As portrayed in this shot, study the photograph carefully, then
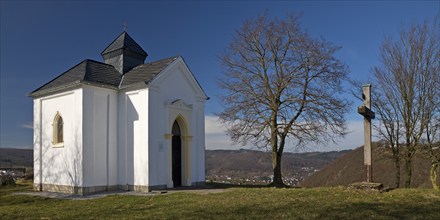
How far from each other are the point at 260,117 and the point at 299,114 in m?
2.09

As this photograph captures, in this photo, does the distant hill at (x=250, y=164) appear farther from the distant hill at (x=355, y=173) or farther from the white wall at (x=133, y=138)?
the white wall at (x=133, y=138)

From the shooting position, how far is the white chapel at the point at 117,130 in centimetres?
1673

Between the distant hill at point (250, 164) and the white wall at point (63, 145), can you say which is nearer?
the white wall at point (63, 145)

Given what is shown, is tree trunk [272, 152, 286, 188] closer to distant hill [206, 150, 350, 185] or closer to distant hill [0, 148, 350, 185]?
distant hill [0, 148, 350, 185]

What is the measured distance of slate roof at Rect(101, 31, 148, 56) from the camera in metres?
20.8

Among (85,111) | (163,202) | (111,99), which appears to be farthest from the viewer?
(111,99)

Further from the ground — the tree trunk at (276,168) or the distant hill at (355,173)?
the tree trunk at (276,168)

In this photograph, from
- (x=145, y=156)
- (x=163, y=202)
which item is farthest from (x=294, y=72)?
(x=163, y=202)

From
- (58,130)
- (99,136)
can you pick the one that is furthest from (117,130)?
(58,130)

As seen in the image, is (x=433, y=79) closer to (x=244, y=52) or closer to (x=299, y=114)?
(x=299, y=114)

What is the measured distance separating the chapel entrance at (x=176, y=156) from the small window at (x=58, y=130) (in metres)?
5.46

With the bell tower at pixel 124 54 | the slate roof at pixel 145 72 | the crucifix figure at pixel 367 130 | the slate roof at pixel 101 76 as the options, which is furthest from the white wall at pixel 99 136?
the crucifix figure at pixel 367 130

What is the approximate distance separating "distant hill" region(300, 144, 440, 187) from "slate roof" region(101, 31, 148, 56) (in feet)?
59.2

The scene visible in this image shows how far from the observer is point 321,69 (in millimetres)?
19188
